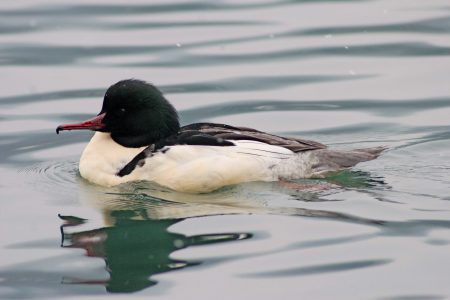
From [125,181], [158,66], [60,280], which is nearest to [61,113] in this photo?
[158,66]

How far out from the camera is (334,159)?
1173cm

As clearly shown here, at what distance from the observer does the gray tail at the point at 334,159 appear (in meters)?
11.7

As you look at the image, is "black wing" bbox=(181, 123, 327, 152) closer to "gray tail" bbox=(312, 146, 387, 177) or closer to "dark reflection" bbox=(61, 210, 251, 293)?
"gray tail" bbox=(312, 146, 387, 177)

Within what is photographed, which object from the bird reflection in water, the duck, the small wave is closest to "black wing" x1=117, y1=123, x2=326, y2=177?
the duck

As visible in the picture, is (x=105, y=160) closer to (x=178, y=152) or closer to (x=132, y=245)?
(x=178, y=152)

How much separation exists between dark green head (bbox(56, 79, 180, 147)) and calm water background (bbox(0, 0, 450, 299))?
582mm

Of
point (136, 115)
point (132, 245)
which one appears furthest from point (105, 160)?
point (132, 245)

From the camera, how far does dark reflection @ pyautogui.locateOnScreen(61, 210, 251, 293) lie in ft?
30.2

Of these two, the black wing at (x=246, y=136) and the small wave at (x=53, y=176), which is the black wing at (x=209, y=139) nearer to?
the black wing at (x=246, y=136)

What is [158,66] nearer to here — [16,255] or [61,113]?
[61,113]

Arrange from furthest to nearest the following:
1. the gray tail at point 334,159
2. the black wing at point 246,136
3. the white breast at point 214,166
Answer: the gray tail at point 334,159, the black wing at point 246,136, the white breast at point 214,166

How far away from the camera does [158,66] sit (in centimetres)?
1582

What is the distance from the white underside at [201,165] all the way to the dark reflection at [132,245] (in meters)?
0.56

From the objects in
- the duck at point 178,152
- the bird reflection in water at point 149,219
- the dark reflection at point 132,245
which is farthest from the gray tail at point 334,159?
the dark reflection at point 132,245
